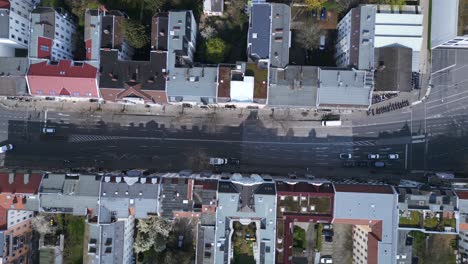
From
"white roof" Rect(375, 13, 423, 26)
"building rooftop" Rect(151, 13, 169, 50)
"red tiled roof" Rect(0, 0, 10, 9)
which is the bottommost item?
"building rooftop" Rect(151, 13, 169, 50)

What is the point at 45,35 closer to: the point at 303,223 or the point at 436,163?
the point at 303,223

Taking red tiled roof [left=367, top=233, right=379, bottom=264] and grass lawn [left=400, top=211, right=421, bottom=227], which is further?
grass lawn [left=400, top=211, right=421, bottom=227]

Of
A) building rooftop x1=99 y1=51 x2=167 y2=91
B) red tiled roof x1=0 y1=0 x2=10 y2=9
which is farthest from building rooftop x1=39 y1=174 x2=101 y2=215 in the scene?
red tiled roof x1=0 y1=0 x2=10 y2=9

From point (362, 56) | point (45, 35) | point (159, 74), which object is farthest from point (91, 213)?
point (362, 56)

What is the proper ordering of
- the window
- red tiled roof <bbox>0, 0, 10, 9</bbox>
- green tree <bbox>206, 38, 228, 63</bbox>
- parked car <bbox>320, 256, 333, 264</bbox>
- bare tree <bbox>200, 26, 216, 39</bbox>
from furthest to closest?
parked car <bbox>320, 256, 333, 264</bbox>, bare tree <bbox>200, 26, 216, 39</bbox>, green tree <bbox>206, 38, 228, 63</bbox>, the window, red tiled roof <bbox>0, 0, 10, 9</bbox>

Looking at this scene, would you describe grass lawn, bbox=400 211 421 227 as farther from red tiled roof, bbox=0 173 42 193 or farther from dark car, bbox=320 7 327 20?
red tiled roof, bbox=0 173 42 193

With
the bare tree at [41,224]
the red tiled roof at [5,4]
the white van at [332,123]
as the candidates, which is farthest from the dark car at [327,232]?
the red tiled roof at [5,4]
